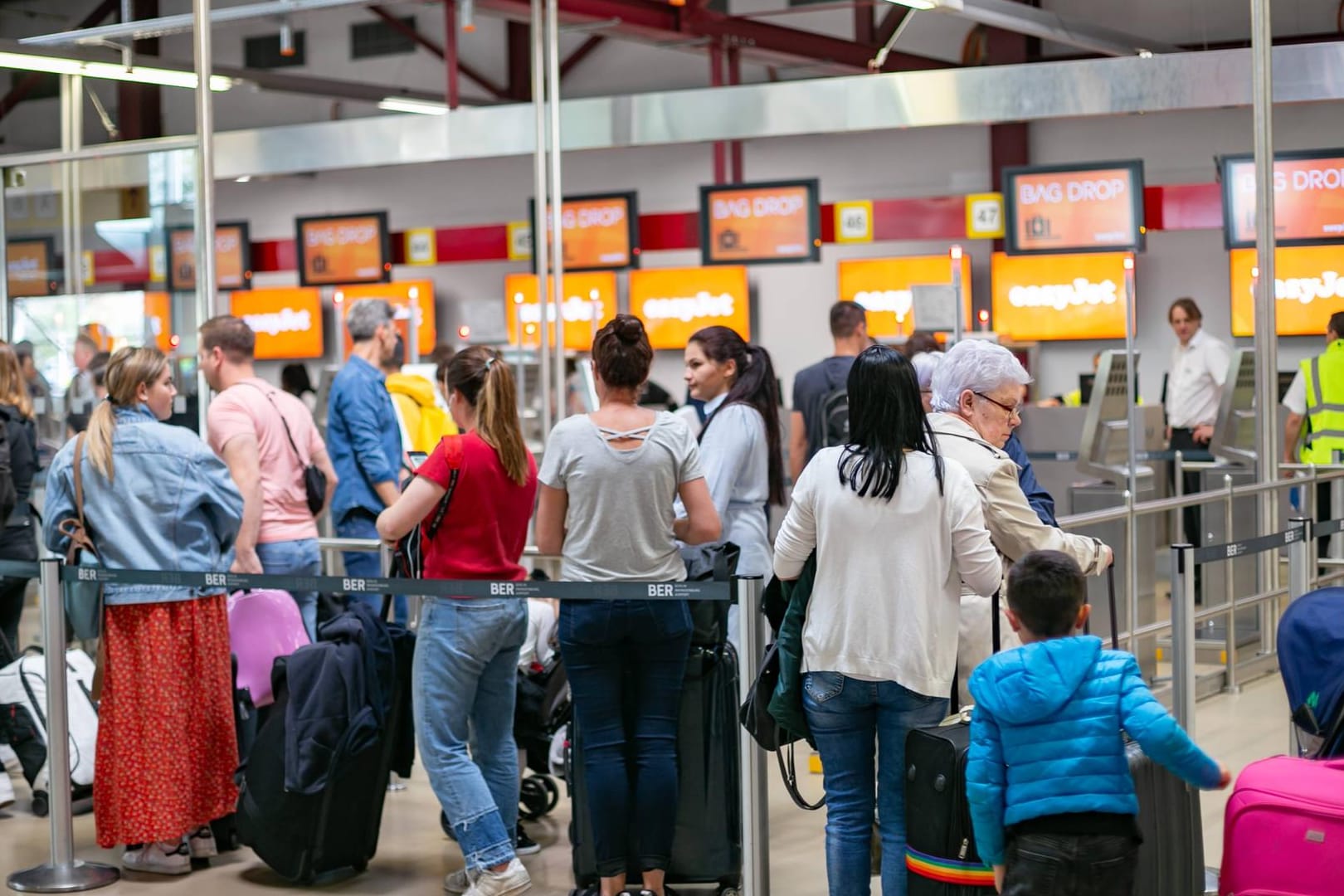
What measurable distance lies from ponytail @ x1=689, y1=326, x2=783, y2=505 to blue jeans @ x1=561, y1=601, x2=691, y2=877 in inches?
31.2

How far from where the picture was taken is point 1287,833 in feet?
10.5

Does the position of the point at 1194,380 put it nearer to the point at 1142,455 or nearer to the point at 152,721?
the point at 1142,455

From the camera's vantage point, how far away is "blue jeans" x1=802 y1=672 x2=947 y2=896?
3215 mm

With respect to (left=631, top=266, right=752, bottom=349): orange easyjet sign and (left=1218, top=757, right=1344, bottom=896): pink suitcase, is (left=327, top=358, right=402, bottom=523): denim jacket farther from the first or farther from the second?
(left=631, top=266, right=752, bottom=349): orange easyjet sign

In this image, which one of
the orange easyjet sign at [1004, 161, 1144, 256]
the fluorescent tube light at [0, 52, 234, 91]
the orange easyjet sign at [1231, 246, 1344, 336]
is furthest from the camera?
the orange easyjet sign at [1004, 161, 1144, 256]

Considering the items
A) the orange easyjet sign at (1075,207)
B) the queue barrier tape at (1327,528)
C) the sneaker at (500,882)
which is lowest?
the sneaker at (500,882)

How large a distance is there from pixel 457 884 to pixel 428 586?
35.3 inches

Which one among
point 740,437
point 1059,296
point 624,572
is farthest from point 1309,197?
point 1059,296

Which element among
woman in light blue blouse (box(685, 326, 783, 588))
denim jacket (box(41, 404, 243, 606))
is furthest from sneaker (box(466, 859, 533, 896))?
denim jacket (box(41, 404, 243, 606))

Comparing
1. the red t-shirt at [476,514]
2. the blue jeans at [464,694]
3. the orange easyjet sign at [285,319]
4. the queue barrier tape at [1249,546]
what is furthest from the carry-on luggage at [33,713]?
the orange easyjet sign at [285,319]

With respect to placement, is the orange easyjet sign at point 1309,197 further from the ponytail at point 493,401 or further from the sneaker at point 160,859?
the sneaker at point 160,859

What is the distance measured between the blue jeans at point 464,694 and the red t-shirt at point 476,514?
0.10m

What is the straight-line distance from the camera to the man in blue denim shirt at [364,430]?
564 cm

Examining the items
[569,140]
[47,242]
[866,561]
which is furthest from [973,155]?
[866,561]
